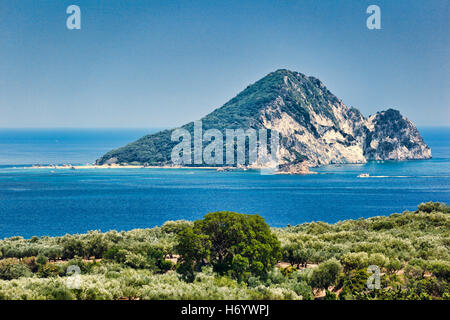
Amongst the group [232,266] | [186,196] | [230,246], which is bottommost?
[186,196]

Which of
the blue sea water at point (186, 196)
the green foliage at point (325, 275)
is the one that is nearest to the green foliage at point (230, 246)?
the green foliage at point (325, 275)

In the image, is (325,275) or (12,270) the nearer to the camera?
(325,275)

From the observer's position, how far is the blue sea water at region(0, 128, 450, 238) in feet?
291

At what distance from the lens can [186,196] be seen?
389ft

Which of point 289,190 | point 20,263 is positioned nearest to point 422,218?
point 20,263

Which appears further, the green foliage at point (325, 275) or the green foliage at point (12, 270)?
the green foliage at point (12, 270)

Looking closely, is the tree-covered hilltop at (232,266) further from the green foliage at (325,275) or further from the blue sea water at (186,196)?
the blue sea water at (186,196)

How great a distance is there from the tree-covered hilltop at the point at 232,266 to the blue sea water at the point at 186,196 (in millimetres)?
43468

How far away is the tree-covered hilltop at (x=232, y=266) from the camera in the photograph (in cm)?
2319

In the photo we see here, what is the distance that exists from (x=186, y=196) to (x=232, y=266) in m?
90.6

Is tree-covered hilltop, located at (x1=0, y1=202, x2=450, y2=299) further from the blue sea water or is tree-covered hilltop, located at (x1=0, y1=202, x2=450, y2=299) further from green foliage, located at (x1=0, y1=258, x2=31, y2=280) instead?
the blue sea water

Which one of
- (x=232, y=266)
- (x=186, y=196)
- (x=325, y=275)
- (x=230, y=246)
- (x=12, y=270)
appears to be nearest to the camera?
(x=325, y=275)

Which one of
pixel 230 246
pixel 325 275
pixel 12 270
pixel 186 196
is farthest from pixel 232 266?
pixel 186 196

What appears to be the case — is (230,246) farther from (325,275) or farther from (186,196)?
(186,196)
